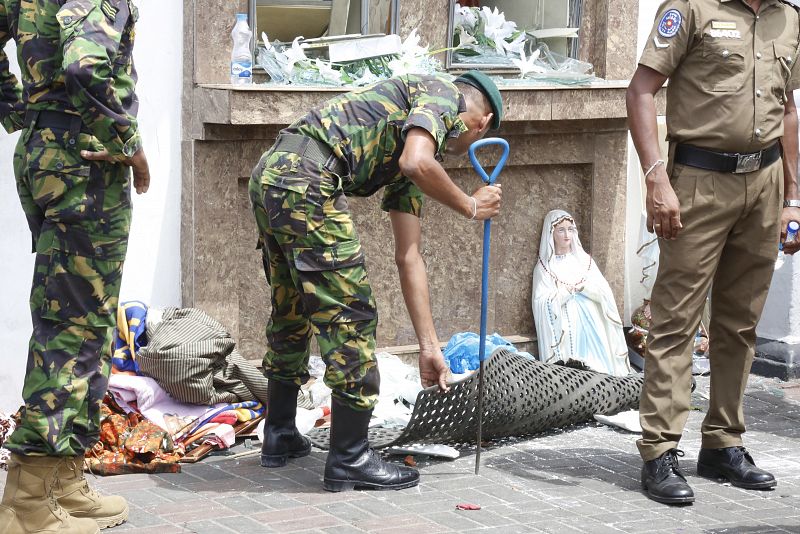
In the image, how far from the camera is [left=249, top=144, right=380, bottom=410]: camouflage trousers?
5.13 m

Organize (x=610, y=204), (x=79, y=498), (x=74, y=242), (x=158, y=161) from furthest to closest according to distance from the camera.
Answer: (x=610, y=204) → (x=158, y=161) → (x=79, y=498) → (x=74, y=242)

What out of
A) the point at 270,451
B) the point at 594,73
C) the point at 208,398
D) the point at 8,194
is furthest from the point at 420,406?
the point at 594,73

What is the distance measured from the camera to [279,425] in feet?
18.8

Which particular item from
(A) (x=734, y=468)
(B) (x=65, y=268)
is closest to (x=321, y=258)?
(B) (x=65, y=268)

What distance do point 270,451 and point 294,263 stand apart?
97 centimetres

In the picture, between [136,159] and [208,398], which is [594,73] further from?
[136,159]

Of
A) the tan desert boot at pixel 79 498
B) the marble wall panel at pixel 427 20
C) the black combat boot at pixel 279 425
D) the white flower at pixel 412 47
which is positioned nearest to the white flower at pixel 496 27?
the marble wall panel at pixel 427 20

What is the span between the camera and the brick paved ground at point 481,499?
4.94 metres

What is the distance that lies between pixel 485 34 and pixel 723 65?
112 inches

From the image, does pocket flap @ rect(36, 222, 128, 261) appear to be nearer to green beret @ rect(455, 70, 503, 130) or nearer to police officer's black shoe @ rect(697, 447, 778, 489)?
green beret @ rect(455, 70, 503, 130)

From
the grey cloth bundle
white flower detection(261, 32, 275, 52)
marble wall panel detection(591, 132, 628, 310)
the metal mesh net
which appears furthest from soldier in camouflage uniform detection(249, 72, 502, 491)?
marble wall panel detection(591, 132, 628, 310)

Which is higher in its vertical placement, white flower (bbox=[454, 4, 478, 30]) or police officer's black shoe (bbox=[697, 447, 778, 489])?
white flower (bbox=[454, 4, 478, 30])

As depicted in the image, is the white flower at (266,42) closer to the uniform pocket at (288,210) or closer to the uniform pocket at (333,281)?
the uniform pocket at (288,210)

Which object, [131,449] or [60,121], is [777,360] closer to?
[131,449]
